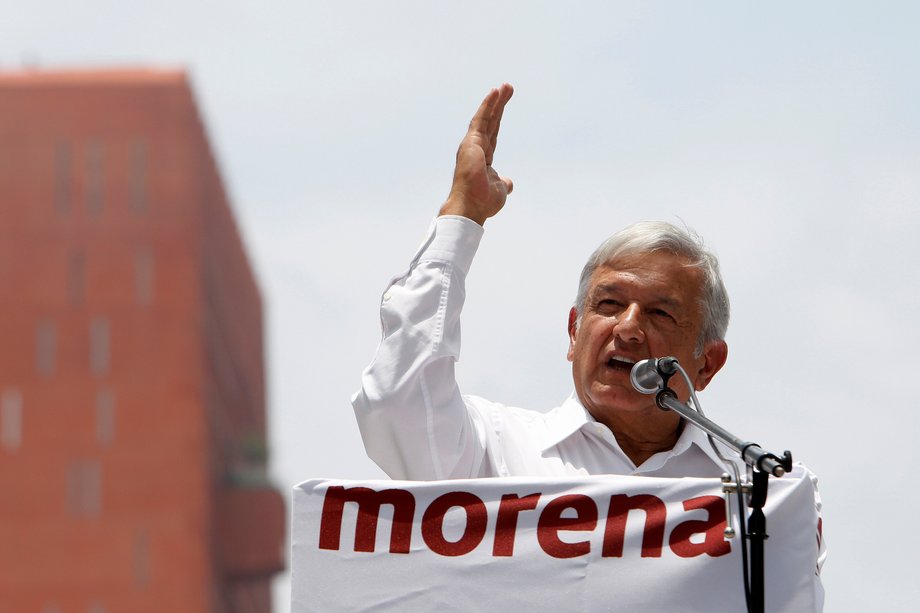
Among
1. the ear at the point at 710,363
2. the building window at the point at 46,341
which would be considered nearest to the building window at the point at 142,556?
the building window at the point at 46,341

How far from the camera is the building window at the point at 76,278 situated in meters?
44.0

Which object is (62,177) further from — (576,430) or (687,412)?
(687,412)

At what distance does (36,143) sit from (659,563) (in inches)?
1724

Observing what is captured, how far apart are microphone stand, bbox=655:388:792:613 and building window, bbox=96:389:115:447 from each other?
41793 mm

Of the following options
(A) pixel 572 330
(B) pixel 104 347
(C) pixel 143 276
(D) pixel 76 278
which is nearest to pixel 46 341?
(B) pixel 104 347

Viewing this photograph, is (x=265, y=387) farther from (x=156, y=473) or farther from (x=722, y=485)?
(x=722, y=485)

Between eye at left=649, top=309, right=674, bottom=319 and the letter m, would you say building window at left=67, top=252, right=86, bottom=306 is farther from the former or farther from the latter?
the letter m

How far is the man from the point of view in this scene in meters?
3.29

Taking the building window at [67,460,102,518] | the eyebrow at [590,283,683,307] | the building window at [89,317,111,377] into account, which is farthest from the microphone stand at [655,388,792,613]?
the building window at [67,460,102,518]

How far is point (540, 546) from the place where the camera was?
10.1 feet

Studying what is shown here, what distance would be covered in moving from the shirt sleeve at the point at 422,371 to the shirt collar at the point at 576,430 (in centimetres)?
28

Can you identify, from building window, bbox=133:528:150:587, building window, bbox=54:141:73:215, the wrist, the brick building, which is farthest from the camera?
building window, bbox=54:141:73:215

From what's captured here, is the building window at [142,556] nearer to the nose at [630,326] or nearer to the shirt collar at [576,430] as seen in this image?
the shirt collar at [576,430]

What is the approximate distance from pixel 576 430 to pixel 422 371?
46cm
